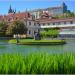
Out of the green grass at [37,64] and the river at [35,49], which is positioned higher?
the green grass at [37,64]

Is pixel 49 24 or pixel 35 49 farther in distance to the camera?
pixel 49 24

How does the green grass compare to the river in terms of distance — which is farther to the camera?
the river

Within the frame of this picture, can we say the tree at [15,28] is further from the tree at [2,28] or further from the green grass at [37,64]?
the green grass at [37,64]

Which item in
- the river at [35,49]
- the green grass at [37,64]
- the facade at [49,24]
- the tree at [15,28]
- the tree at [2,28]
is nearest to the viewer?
the green grass at [37,64]

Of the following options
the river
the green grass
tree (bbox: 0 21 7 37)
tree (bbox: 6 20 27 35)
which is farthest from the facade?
the green grass

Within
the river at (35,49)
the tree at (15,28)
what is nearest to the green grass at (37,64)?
the river at (35,49)

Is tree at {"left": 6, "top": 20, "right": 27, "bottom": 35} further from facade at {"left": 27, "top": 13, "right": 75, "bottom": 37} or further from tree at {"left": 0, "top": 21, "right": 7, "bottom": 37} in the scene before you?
facade at {"left": 27, "top": 13, "right": 75, "bottom": 37}

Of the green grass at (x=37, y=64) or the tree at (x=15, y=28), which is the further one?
the tree at (x=15, y=28)

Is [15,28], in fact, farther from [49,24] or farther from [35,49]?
[35,49]

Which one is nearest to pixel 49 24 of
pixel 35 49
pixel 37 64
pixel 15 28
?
pixel 15 28

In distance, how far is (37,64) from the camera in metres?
7.09

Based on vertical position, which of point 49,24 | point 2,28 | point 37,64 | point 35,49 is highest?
point 49,24

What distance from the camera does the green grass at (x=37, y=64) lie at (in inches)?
271

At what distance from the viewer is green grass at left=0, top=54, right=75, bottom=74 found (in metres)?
6.89
